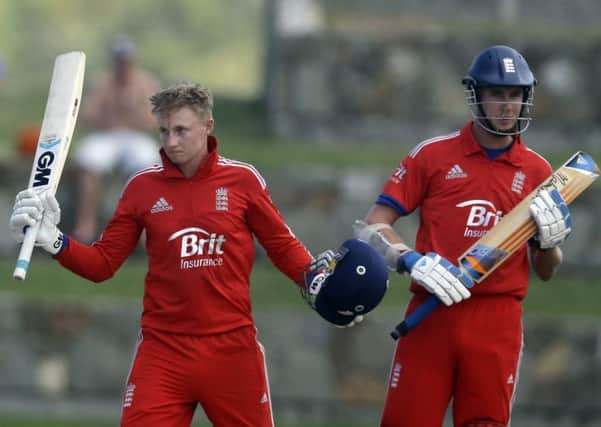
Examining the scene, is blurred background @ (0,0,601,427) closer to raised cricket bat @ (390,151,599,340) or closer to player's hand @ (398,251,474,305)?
raised cricket bat @ (390,151,599,340)

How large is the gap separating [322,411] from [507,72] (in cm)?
446

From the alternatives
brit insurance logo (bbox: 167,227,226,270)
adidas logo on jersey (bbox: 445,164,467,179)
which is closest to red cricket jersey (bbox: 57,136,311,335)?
brit insurance logo (bbox: 167,227,226,270)

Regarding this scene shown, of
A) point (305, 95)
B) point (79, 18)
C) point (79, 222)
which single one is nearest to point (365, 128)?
point (305, 95)

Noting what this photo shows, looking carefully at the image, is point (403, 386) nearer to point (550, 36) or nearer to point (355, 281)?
point (355, 281)

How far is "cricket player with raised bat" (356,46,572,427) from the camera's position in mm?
6957

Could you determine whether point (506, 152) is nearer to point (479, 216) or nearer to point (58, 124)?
point (479, 216)

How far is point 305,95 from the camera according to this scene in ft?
47.0

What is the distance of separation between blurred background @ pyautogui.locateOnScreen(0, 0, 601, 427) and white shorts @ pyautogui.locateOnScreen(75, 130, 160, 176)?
21cm

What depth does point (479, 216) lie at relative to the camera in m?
7.04

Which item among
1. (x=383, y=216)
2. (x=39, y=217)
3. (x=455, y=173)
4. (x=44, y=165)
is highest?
(x=44, y=165)

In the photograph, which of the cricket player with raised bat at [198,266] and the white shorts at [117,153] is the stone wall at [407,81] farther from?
the cricket player with raised bat at [198,266]

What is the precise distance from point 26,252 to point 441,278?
177 centimetres

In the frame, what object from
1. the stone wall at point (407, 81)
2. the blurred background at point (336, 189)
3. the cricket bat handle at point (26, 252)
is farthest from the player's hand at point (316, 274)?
the stone wall at point (407, 81)

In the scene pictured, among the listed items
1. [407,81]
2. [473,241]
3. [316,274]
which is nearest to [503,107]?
[473,241]
